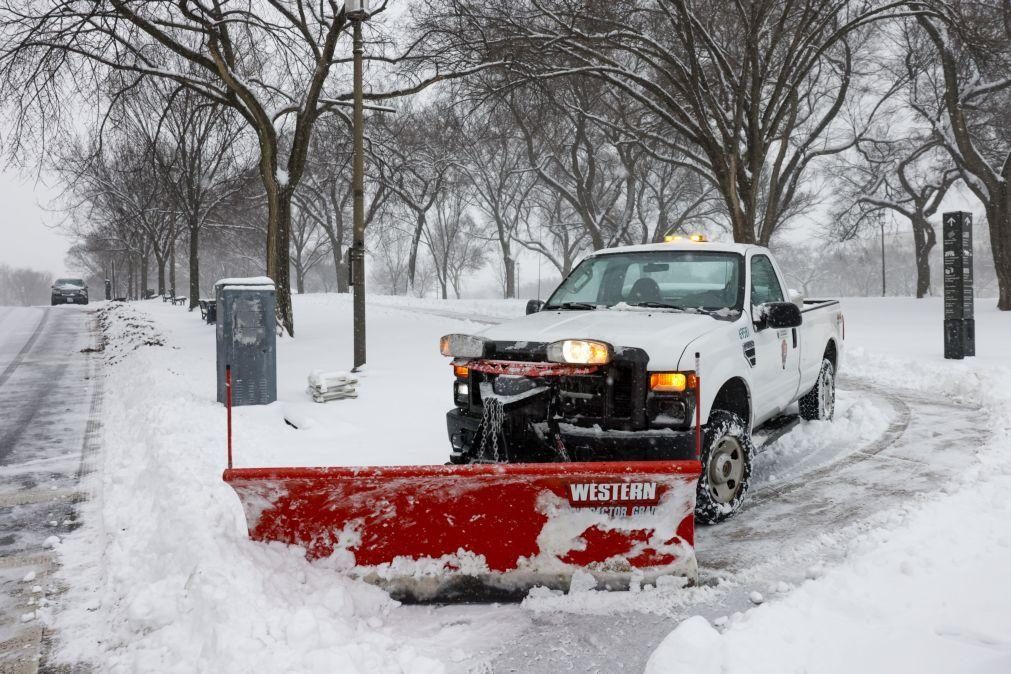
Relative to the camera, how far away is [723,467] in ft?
14.7

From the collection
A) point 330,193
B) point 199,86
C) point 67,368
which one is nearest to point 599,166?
point 330,193

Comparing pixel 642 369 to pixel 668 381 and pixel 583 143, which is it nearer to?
pixel 668 381

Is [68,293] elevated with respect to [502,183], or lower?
lower

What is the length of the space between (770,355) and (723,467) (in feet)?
3.91

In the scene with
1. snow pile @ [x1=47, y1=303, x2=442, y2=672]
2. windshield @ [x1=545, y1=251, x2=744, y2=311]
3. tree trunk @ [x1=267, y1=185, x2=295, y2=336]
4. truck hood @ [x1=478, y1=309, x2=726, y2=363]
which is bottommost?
snow pile @ [x1=47, y1=303, x2=442, y2=672]

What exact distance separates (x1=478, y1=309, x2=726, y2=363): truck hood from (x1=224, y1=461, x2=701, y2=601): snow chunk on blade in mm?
911

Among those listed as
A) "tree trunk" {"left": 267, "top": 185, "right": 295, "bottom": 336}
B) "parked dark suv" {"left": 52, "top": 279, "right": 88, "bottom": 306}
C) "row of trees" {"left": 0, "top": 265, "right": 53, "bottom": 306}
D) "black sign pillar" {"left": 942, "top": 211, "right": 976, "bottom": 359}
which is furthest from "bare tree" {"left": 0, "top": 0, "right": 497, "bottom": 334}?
"row of trees" {"left": 0, "top": 265, "right": 53, "bottom": 306}

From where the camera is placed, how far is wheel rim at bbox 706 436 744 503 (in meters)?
4.39

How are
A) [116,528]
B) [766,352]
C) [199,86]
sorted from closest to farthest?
[116,528] → [766,352] → [199,86]

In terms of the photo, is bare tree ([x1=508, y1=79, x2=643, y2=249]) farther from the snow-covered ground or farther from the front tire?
the front tire

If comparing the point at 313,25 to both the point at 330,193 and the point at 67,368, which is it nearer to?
the point at 67,368

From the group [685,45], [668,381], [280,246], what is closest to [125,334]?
[280,246]

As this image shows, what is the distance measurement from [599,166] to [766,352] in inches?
1212

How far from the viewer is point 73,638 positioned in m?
3.32
